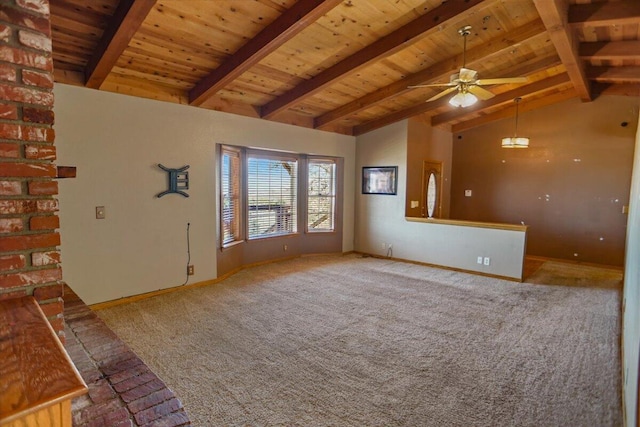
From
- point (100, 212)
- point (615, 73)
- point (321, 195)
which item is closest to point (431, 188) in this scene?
point (321, 195)

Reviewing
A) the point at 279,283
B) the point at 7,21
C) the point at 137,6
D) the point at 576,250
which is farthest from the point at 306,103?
the point at 576,250

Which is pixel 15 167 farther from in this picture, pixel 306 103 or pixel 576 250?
pixel 576 250

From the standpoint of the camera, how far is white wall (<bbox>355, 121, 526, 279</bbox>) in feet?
16.9

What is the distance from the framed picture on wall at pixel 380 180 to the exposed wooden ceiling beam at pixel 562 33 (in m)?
2.86

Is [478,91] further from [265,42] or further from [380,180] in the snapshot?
[380,180]

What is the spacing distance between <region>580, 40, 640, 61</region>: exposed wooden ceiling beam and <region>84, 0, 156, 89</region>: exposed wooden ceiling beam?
15.7 ft

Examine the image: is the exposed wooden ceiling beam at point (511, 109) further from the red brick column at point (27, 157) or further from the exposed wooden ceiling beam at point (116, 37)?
the red brick column at point (27, 157)

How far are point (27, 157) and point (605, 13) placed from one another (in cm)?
452

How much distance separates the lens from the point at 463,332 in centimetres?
329

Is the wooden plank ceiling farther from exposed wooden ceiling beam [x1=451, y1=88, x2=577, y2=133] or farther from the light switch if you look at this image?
the light switch

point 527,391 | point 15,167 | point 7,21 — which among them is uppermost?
point 7,21

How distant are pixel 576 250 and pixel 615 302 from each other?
2.37m

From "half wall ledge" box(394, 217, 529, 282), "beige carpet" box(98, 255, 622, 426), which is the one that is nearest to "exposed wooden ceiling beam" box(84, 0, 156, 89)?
"beige carpet" box(98, 255, 622, 426)

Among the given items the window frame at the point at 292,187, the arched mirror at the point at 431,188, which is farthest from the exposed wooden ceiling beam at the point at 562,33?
the window frame at the point at 292,187
